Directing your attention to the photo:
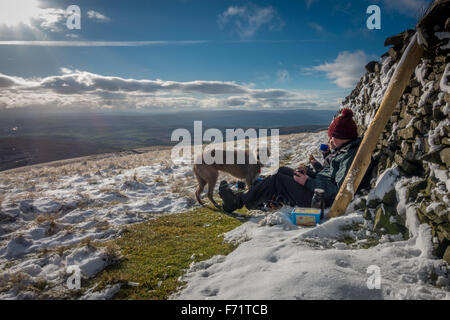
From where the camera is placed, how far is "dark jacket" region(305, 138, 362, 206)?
4812mm

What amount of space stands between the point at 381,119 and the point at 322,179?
1.67 m

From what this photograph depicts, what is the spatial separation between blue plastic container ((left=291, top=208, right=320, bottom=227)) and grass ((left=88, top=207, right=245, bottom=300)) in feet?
4.66

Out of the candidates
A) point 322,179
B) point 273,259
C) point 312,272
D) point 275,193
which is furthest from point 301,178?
point 312,272

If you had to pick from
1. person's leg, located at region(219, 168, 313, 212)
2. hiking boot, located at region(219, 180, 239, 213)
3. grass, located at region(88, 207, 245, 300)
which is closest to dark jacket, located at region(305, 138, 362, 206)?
person's leg, located at region(219, 168, 313, 212)

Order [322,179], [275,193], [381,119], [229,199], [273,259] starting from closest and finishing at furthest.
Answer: [273,259]
[381,119]
[322,179]
[275,193]
[229,199]

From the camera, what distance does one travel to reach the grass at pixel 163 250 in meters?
3.35

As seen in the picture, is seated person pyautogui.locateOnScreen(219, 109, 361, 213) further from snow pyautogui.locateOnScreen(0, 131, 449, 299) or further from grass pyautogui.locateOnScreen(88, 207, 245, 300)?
grass pyautogui.locateOnScreen(88, 207, 245, 300)

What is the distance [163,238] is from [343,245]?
145 inches

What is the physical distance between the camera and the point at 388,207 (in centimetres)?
380

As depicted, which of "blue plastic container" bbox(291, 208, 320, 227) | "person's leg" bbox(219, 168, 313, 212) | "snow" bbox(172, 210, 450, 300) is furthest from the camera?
"person's leg" bbox(219, 168, 313, 212)

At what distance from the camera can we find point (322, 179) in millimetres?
5168

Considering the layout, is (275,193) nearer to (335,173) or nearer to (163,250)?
(335,173)

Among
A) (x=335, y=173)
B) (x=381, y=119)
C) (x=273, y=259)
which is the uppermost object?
(x=381, y=119)
